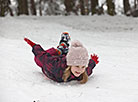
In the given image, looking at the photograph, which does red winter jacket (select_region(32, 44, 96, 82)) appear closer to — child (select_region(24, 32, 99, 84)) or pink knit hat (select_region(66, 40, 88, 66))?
child (select_region(24, 32, 99, 84))

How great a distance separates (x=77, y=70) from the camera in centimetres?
326

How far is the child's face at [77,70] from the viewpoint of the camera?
3261 millimetres

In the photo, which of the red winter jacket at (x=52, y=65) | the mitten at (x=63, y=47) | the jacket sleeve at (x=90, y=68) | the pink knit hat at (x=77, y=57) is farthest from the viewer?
the mitten at (x=63, y=47)

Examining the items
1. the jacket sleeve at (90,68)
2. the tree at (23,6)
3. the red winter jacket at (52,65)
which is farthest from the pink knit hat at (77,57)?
the tree at (23,6)

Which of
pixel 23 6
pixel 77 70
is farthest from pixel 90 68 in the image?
pixel 23 6

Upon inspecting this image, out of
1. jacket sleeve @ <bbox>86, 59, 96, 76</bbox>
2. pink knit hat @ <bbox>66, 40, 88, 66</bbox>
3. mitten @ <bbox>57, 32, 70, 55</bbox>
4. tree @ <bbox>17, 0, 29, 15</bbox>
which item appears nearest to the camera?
pink knit hat @ <bbox>66, 40, 88, 66</bbox>

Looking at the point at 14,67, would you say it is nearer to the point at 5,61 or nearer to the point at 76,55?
the point at 5,61

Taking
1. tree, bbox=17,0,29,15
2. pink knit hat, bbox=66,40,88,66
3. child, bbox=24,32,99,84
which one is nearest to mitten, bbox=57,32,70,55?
child, bbox=24,32,99,84

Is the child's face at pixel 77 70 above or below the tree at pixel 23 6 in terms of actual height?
below

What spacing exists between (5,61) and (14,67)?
46cm

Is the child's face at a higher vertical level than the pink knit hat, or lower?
lower

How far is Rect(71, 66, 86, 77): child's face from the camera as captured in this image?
3.26 metres

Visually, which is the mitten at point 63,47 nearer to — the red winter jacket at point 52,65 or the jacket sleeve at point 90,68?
the red winter jacket at point 52,65

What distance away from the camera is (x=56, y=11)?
92.1 ft
